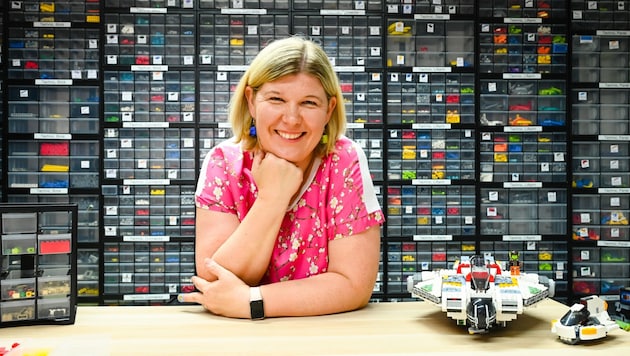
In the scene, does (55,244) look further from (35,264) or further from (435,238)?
(435,238)

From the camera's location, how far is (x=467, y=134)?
4.17 meters

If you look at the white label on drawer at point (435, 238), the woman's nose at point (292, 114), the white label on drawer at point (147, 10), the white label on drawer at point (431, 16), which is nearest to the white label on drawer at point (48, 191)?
the white label on drawer at point (147, 10)

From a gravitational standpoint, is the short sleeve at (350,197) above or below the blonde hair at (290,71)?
below

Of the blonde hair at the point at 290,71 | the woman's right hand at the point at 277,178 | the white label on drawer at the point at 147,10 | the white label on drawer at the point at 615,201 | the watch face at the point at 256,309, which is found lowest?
the watch face at the point at 256,309

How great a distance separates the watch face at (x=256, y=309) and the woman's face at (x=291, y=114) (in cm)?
37

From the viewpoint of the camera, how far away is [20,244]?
128 centimetres

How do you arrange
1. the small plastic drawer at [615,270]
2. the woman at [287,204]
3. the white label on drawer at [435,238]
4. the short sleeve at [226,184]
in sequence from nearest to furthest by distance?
1. the woman at [287,204]
2. the short sleeve at [226,184]
3. the white label on drawer at [435,238]
4. the small plastic drawer at [615,270]

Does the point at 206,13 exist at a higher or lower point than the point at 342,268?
higher

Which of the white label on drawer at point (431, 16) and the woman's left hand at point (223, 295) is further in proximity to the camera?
the white label on drawer at point (431, 16)

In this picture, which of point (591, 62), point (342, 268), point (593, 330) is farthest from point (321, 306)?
point (591, 62)

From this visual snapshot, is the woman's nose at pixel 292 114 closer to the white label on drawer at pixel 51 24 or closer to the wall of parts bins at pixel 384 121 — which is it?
the wall of parts bins at pixel 384 121

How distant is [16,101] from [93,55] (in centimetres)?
61

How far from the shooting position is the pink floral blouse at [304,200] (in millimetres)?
1505

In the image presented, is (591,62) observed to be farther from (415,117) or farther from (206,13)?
(206,13)
